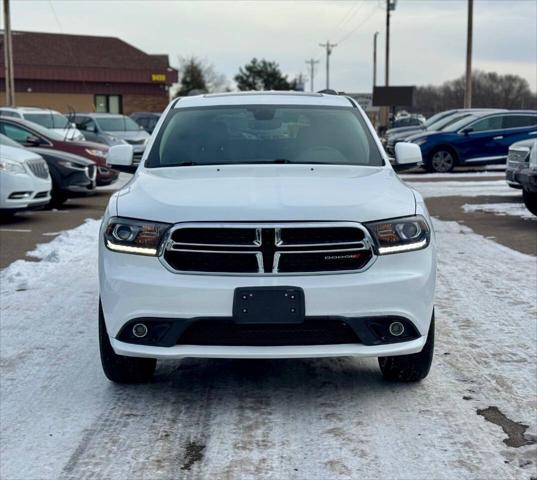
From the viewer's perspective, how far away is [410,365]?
4.95 metres

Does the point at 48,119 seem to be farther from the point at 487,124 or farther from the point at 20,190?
the point at 487,124

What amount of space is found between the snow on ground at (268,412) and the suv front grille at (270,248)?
0.77m

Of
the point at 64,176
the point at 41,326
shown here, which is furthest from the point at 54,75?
the point at 41,326

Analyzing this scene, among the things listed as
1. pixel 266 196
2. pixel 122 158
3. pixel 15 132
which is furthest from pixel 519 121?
pixel 266 196

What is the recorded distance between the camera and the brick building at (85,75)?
200ft

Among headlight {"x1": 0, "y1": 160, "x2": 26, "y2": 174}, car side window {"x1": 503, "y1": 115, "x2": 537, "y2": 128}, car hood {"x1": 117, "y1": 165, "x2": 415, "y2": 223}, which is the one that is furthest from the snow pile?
car hood {"x1": 117, "y1": 165, "x2": 415, "y2": 223}

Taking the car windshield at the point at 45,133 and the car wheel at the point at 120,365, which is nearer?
the car wheel at the point at 120,365

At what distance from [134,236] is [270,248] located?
0.70m

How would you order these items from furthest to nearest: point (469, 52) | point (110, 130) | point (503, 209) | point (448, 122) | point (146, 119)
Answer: point (469, 52), point (146, 119), point (110, 130), point (448, 122), point (503, 209)

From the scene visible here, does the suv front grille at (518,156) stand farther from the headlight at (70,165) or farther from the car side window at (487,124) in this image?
the car side window at (487,124)

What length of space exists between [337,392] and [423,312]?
0.72 meters

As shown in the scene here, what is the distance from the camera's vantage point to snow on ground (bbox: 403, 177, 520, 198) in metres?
17.7

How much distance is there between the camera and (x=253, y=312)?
14.2 ft

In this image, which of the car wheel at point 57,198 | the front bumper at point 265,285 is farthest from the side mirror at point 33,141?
the front bumper at point 265,285
